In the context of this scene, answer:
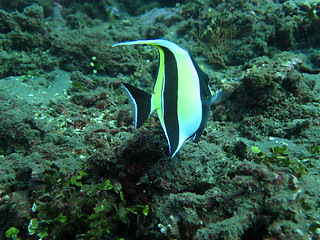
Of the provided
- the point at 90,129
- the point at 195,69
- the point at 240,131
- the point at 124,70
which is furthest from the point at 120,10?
the point at 195,69

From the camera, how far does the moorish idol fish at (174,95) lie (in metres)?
1.50

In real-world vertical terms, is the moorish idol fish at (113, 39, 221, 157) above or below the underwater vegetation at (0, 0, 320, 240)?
above

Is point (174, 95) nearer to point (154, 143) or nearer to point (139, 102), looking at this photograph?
point (139, 102)

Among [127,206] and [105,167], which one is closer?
[127,206]

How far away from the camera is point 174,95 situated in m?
1.55

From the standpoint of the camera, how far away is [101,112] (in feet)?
12.5

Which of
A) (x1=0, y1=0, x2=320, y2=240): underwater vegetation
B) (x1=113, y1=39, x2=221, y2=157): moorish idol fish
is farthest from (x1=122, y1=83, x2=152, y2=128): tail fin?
(x1=0, y1=0, x2=320, y2=240): underwater vegetation

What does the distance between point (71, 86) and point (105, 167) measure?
3057 millimetres

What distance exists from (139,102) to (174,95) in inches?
11.8

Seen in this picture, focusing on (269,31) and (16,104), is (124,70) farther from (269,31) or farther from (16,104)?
(269,31)

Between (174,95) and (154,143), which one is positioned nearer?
(174,95)

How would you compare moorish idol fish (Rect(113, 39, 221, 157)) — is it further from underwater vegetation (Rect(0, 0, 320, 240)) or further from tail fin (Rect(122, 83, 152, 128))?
underwater vegetation (Rect(0, 0, 320, 240))

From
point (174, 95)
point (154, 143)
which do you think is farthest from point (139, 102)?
point (154, 143)

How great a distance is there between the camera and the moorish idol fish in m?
1.50
